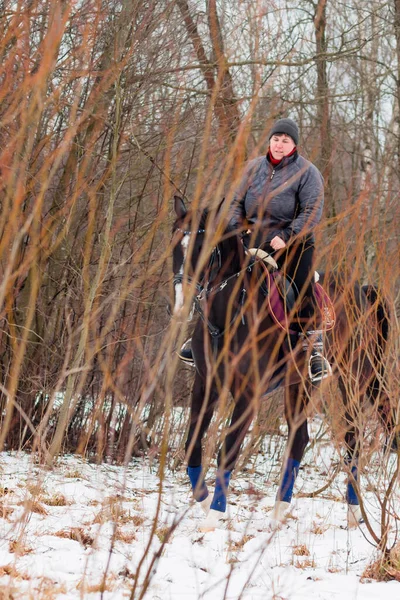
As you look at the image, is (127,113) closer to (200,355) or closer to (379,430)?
(200,355)

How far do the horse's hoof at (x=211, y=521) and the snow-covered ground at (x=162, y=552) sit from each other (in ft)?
0.19

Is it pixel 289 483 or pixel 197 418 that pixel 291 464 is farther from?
pixel 197 418

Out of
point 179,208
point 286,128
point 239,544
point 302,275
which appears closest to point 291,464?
point 302,275

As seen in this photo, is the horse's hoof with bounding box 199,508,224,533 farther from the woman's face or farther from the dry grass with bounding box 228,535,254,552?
the woman's face

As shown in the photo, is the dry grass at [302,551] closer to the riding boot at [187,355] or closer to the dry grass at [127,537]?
the dry grass at [127,537]

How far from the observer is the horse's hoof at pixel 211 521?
4367 millimetres

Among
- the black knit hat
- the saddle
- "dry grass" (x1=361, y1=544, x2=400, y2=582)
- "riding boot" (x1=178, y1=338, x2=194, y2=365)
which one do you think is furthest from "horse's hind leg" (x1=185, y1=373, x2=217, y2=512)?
the black knit hat

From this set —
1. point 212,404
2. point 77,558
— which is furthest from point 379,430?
point 77,558

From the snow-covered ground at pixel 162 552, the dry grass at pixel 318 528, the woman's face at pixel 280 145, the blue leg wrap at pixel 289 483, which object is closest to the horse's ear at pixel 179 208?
the woman's face at pixel 280 145

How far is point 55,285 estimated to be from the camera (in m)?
6.89

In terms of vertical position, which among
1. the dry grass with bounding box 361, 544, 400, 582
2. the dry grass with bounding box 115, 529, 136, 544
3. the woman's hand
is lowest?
the dry grass with bounding box 115, 529, 136, 544

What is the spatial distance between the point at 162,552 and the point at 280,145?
2.84 meters

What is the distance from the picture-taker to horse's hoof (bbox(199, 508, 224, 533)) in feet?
14.3

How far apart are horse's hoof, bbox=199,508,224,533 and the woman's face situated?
91.7 inches
